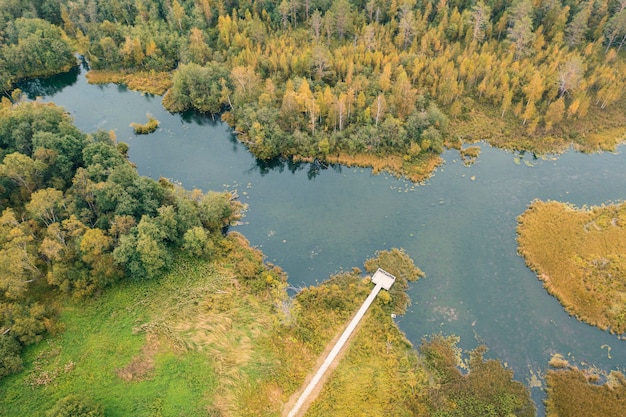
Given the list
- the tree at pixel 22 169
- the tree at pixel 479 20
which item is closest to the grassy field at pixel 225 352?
the tree at pixel 22 169

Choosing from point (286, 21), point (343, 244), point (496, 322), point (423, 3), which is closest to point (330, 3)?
point (286, 21)

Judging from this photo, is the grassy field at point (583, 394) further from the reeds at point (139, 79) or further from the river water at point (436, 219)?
the reeds at point (139, 79)

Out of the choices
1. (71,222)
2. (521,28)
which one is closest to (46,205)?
(71,222)

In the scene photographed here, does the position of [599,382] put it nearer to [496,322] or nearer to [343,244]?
[496,322]

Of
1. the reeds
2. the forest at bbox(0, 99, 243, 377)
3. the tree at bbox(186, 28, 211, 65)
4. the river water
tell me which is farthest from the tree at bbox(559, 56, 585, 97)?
the reeds

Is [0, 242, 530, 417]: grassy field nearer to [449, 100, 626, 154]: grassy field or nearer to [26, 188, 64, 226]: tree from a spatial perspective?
[26, 188, 64, 226]: tree

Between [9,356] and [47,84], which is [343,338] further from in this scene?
[47,84]
